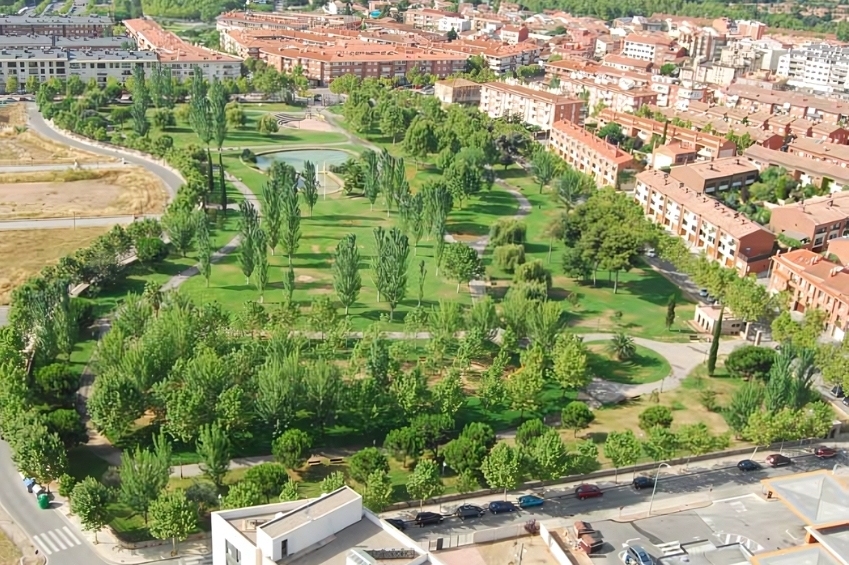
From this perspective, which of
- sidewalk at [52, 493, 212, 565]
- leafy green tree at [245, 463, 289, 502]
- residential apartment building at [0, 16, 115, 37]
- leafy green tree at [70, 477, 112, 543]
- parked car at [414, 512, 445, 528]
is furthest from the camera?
residential apartment building at [0, 16, 115, 37]

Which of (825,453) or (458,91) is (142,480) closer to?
(825,453)

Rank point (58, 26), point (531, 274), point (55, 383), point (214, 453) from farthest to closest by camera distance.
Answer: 1. point (58, 26)
2. point (531, 274)
3. point (55, 383)
4. point (214, 453)

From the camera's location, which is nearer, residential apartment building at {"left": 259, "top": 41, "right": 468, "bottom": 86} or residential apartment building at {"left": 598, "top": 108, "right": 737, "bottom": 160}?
residential apartment building at {"left": 598, "top": 108, "right": 737, "bottom": 160}


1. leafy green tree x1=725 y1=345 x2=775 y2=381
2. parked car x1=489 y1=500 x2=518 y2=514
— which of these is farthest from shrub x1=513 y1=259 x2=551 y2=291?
parked car x1=489 y1=500 x2=518 y2=514

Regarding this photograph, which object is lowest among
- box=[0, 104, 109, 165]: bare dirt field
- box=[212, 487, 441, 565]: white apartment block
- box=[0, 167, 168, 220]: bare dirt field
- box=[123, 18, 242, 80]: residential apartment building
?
box=[0, 167, 168, 220]: bare dirt field

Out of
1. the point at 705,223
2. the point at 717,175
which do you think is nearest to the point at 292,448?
the point at 705,223

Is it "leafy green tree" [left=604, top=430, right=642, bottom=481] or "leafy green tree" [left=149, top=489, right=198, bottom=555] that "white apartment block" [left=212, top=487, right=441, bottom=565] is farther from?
"leafy green tree" [left=604, top=430, right=642, bottom=481]
